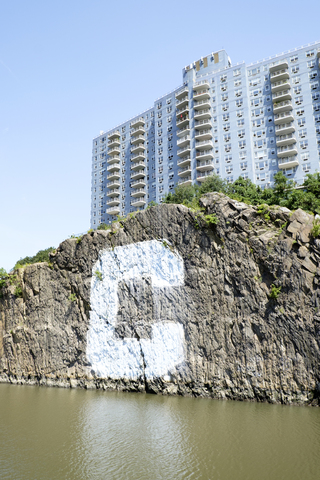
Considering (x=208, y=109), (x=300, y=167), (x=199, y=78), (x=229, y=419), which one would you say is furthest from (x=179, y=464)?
(x=199, y=78)

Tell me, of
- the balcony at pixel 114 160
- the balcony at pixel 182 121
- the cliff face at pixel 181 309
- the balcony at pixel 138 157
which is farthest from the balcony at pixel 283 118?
the cliff face at pixel 181 309

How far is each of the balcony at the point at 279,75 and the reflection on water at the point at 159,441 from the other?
2366 inches

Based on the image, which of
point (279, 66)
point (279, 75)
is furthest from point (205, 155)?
point (279, 66)

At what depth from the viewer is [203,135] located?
69.8 m

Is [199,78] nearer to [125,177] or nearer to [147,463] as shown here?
[125,177]

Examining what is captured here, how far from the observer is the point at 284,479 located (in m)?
12.5

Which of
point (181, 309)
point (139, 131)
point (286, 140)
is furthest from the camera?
point (139, 131)

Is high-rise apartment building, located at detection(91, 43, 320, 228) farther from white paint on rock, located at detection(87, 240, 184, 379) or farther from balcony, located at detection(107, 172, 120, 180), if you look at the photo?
white paint on rock, located at detection(87, 240, 184, 379)

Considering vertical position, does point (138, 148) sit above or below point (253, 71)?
below

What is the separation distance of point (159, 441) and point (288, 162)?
56175mm

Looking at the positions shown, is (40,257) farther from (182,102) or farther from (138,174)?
(182,102)

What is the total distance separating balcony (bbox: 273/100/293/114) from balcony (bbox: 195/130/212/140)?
12672 millimetres

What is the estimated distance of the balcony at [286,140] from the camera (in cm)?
6300

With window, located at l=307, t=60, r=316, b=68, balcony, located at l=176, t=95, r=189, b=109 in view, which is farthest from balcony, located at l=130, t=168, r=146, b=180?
window, located at l=307, t=60, r=316, b=68
